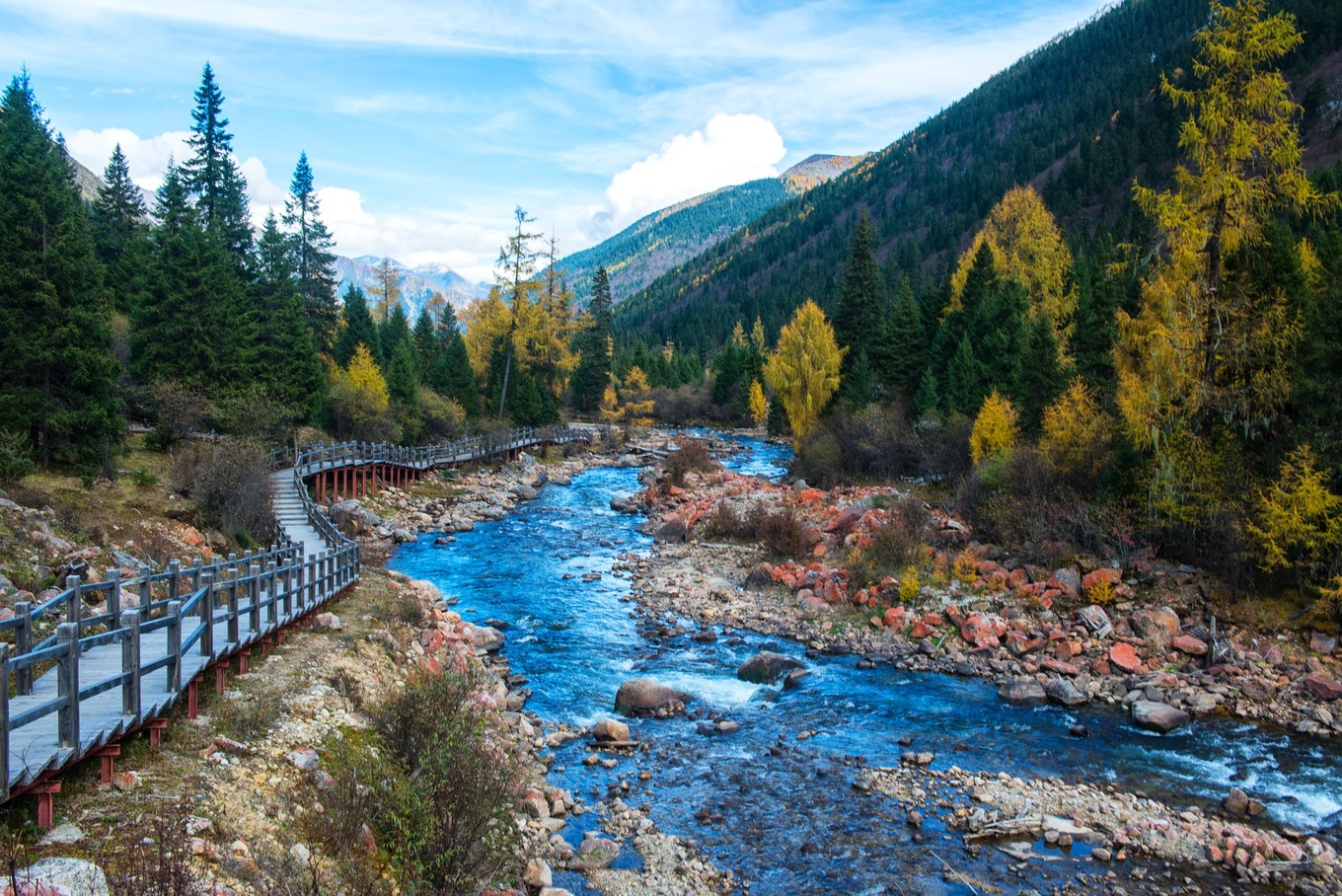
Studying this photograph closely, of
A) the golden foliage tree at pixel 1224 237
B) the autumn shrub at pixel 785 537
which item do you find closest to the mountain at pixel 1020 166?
the golden foliage tree at pixel 1224 237

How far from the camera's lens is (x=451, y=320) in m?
84.0

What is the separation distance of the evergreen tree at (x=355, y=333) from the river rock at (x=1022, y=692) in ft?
162

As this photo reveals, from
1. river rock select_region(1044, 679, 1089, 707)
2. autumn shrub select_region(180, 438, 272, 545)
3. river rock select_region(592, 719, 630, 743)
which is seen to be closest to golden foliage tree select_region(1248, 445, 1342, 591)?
river rock select_region(1044, 679, 1089, 707)

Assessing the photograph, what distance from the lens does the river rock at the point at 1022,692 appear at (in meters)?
16.9

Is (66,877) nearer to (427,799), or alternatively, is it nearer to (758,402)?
(427,799)

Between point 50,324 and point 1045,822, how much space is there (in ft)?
89.7

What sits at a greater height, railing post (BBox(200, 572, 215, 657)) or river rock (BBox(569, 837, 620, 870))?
railing post (BBox(200, 572, 215, 657))

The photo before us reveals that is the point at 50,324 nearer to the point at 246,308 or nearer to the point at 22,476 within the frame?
the point at 22,476

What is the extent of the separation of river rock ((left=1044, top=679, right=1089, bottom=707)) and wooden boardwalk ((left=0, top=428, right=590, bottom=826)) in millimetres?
15661

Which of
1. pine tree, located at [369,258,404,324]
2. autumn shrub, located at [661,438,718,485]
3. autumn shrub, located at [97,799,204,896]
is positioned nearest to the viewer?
autumn shrub, located at [97,799,204,896]

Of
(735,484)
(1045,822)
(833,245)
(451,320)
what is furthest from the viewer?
(833,245)

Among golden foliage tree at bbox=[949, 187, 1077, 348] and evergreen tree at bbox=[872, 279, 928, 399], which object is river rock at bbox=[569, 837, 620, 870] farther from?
evergreen tree at bbox=[872, 279, 928, 399]

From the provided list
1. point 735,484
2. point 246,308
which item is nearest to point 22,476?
point 246,308

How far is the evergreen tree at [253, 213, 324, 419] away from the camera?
3972 centimetres
